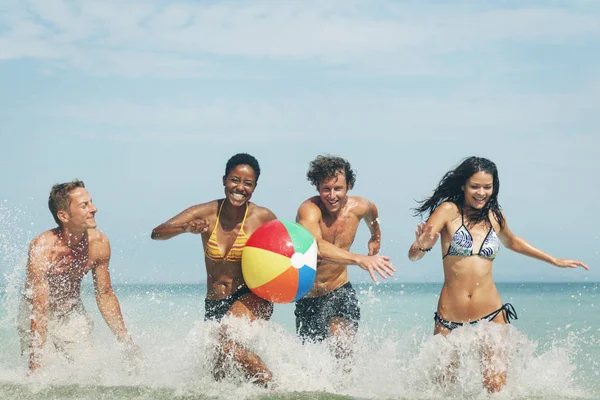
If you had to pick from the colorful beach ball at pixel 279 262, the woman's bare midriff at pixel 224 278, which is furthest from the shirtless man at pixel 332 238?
the woman's bare midriff at pixel 224 278

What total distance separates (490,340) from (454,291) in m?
0.55

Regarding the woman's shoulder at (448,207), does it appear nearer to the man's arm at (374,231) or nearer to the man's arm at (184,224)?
the man's arm at (374,231)

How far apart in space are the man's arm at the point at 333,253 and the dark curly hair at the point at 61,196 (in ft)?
7.37

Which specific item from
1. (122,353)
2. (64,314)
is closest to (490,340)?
(122,353)

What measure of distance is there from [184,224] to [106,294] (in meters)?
1.20

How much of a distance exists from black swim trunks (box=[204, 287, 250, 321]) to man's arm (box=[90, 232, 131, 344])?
895 mm

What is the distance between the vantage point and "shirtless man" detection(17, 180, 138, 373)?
7.50m

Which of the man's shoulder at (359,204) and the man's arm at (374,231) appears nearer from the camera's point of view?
the man's shoulder at (359,204)

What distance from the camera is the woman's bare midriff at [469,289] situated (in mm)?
7195

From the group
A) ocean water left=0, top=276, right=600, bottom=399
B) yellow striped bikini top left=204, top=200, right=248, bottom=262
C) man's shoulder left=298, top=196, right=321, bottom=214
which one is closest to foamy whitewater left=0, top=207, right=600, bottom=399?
ocean water left=0, top=276, right=600, bottom=399

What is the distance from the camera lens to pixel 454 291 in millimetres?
7258

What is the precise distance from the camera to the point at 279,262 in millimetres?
6926

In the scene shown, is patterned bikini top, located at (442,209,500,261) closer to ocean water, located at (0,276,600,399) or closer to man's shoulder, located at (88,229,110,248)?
ocean water, located at (0,276,600,399)

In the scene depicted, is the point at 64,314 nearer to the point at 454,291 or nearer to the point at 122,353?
the point at 122,353
